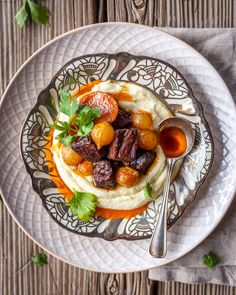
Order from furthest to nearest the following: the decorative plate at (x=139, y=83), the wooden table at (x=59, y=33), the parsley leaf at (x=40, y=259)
→ 1. the parsley leaf at (x=40, y=259)
2. the wooden table at (x=59, y=33)
3. the decorative plate at (x=139, y=83)

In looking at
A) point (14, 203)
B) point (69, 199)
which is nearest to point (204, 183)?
point (69, 199)

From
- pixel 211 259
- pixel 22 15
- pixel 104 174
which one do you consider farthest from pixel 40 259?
pixel 22 15

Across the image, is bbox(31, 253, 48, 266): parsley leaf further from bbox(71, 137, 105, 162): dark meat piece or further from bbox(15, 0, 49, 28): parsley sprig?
bbox(15, 0, 49, 28): parsley sprig

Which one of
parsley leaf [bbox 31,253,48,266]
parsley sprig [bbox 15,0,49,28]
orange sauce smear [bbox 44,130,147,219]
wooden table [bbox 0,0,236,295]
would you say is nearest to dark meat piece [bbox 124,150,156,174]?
orange sauce smear [bbox 44,130,147,219]

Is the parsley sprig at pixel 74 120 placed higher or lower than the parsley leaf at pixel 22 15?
lower

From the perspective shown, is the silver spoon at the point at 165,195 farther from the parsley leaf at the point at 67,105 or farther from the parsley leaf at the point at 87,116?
the parsley leaf at the point at 67,105

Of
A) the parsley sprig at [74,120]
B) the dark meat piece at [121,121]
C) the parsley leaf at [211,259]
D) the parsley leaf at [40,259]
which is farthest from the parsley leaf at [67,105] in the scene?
the parsley leaf at [211,259]

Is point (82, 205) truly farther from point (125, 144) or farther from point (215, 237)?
point (215, 237)
